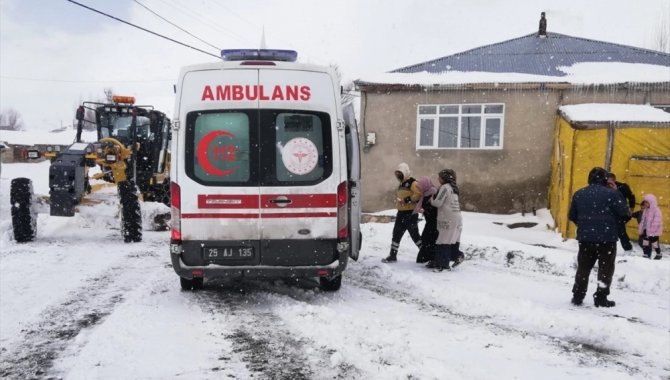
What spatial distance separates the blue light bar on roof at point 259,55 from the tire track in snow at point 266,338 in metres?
2.83

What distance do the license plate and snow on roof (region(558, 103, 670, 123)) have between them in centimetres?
930

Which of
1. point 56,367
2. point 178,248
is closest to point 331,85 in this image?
point 178,248

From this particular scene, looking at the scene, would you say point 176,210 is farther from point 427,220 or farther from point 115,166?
point 115,166

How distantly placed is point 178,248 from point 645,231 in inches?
350

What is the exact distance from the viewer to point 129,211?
31.5ft

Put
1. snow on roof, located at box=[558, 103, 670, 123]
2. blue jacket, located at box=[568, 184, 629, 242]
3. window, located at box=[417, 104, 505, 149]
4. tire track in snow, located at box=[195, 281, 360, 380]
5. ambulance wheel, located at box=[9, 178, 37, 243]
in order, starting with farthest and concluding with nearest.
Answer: window, located at box=[417, 104, 505, 149] → snow on roof, located at box=[558, 103, 670, 123] → ambulance wheel, located at box=[9, 178, 37, 243] → blue jacket, located at box=[568, 184, 629, 242] → tire track in snow, located at box=[195, 281, 360, 380]

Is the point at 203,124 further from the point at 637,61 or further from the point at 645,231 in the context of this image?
the point at 637,61

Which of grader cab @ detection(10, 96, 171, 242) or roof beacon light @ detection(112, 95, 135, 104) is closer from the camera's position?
grader cab @ detection(10, 96, 171, 242)

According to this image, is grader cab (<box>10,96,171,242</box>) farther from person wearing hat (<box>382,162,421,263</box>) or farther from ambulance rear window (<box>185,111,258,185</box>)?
person wearing hat (<box>382,162,421,263</box>)

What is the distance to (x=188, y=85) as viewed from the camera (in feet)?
17.8

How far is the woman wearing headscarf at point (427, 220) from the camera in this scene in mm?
8211

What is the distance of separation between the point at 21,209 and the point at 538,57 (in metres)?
16.8

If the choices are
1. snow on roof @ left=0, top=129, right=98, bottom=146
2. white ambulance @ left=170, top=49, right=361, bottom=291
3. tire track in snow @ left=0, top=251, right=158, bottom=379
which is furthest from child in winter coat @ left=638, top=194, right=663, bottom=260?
snow on roof @ left=0, top=129, right=98, bottom=146

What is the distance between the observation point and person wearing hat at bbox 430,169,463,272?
→ 7.71 metres
